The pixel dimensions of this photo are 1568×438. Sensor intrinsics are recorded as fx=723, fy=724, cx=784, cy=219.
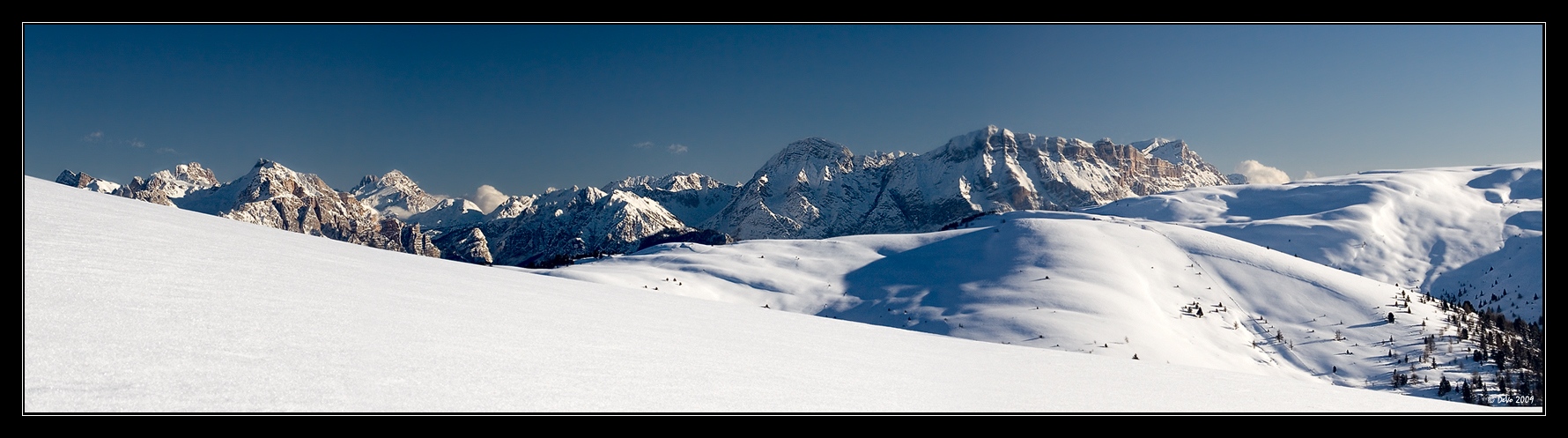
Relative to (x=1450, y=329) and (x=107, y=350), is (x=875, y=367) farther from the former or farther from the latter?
(x=1450, y=329)

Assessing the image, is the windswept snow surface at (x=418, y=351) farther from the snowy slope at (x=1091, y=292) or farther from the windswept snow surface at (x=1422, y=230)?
the windswept snow surface at (x=1422, y=230)

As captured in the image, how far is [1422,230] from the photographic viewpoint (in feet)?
518

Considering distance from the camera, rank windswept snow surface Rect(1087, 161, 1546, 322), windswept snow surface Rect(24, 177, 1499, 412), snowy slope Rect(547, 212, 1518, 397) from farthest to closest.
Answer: windswept snow surface Rect(1087, 161, 1546, 322) < snowy slope Rect(547, 212, 1518, 397) < windswept snow surface Rect(24, 177, 1499, 412)

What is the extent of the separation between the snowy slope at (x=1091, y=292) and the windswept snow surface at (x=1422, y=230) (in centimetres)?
5598

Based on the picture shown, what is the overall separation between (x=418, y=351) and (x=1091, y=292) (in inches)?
2720

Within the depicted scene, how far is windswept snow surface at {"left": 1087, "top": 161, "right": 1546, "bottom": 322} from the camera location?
416ft

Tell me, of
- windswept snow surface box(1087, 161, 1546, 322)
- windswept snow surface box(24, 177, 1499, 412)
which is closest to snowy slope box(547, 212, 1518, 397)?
windswept snow surface box(24, 177, 1499, 412)

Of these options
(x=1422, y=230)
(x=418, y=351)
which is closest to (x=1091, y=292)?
(x=418, y=351)

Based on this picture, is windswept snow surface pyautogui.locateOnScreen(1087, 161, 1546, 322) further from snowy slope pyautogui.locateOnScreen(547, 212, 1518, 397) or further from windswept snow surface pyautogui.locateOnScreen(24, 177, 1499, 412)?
windswept snow surface pyautogui.locateOnScreen(24, 177, 1499, 412)

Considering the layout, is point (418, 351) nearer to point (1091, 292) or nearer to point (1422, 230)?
point (1091, 292)

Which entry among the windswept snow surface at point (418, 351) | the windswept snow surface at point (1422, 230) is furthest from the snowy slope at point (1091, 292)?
the windswept snow surface at point (1422, 230)

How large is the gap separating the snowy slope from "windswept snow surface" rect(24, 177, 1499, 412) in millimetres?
44660
